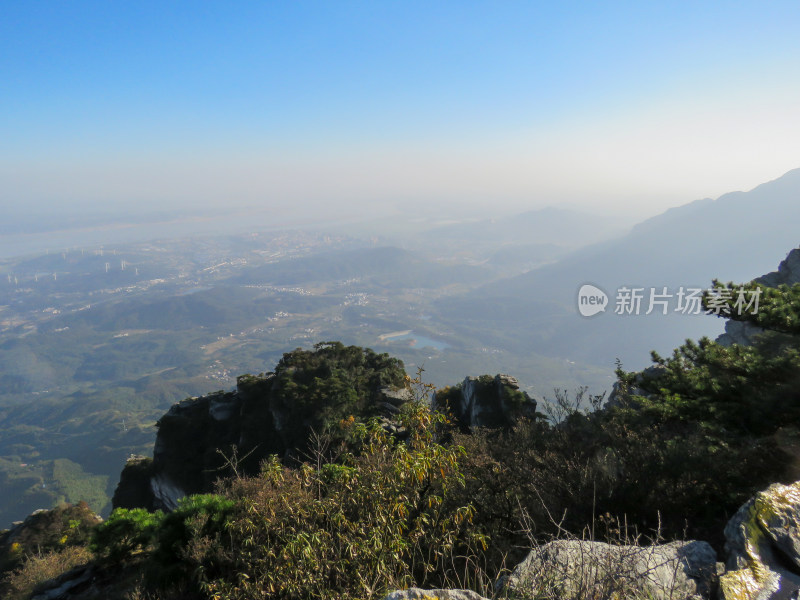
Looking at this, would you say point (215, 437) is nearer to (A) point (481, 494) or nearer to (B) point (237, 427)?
(B) point (237, 427)

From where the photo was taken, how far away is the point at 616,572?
356 centimetres

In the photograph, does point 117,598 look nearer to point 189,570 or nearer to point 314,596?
point 189,570

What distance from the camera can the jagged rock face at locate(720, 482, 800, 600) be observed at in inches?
133

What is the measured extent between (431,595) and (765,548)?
10.2ft

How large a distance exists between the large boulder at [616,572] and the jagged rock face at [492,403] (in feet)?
54.9

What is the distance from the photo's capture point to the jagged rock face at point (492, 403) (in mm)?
22047

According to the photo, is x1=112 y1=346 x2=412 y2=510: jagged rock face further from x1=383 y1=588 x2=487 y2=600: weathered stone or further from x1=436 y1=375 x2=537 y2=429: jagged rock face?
x1=383 y1=588 x2=487 y2=600: weathered stone

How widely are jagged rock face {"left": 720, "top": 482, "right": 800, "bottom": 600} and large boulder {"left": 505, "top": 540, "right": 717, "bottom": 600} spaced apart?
0.99 ft

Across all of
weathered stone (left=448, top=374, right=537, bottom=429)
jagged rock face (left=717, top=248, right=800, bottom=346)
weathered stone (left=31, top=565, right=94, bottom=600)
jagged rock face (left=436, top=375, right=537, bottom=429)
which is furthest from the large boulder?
jagged rock face (left=717, top=248, right=800, bottom=346)

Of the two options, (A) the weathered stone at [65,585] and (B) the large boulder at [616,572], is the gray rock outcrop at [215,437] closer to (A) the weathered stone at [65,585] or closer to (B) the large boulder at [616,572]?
(A) the weathered stone at [65,585]

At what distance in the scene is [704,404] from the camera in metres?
9.12

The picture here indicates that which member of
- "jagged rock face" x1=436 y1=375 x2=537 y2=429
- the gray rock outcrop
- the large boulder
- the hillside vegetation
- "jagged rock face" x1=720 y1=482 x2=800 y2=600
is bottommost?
the gray rock outcrop

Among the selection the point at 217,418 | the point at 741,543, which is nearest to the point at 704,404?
Answer: the point at 741,543

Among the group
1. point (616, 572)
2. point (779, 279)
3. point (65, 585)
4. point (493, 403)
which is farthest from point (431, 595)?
point (779, 279)
